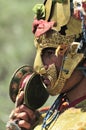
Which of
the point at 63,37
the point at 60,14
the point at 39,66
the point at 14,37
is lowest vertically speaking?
the point at 14,37

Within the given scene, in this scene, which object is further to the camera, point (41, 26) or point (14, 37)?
point (14, 37)

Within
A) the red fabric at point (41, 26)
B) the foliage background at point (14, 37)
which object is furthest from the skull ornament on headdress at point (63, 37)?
the foliage background at point (14, 37)

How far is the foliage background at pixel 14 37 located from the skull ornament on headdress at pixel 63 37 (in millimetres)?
4988

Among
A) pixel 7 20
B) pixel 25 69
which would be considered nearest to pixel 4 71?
pixel 7 20

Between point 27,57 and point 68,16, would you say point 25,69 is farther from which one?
point 27,57

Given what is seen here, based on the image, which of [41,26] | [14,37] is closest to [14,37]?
[14,37]

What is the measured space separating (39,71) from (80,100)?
0.30m

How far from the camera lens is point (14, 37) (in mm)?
11719

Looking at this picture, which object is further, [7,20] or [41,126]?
[7,20]

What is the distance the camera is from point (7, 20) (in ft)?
39.7

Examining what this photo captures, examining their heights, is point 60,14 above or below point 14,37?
above

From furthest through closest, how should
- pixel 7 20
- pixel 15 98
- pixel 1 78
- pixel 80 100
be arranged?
pixel 7 20, pixel 1 78, pixel 15 98, pixel 80 100

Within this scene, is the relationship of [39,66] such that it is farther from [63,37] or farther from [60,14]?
[60,14]

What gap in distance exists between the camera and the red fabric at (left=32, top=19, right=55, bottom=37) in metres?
4.84
